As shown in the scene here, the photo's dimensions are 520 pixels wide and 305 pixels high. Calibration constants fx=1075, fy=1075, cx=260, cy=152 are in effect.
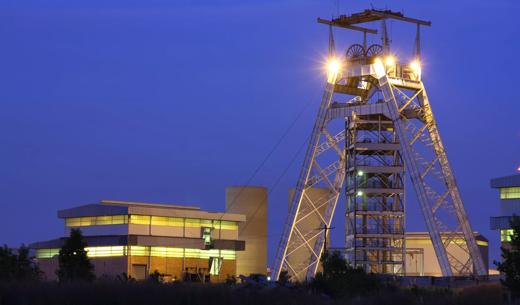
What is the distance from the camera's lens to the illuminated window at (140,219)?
4178 inches

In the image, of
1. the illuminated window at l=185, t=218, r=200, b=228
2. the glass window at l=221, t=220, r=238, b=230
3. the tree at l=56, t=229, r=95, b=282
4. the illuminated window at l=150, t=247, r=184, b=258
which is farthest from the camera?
the glass window at l=221, t=220, r=238, b=230

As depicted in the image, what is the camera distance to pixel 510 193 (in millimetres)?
95438

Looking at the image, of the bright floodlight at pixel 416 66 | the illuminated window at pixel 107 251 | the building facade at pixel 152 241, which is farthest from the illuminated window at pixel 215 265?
the bright floodlight at pixel 416 66

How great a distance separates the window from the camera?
106750mm

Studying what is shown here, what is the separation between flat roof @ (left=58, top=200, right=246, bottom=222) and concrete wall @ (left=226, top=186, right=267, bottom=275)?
5.50m

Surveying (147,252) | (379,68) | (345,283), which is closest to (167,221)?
(147,252)

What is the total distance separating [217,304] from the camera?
50.8m

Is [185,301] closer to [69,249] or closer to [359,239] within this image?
[69,249]

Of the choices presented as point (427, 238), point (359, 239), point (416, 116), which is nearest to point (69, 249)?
point (359, 239)

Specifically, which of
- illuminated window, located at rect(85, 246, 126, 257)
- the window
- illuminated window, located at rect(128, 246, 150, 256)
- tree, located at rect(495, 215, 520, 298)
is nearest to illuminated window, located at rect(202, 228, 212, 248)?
illuminated window, located at rect(128, 246, 150, 256)

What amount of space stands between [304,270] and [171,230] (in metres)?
16.6

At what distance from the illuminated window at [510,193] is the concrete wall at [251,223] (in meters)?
33.8

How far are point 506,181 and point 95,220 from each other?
1621 inches

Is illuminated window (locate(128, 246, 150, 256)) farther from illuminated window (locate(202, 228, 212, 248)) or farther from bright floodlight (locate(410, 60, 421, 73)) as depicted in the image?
bright floodlight (locate(410, 60, 421, 73))
